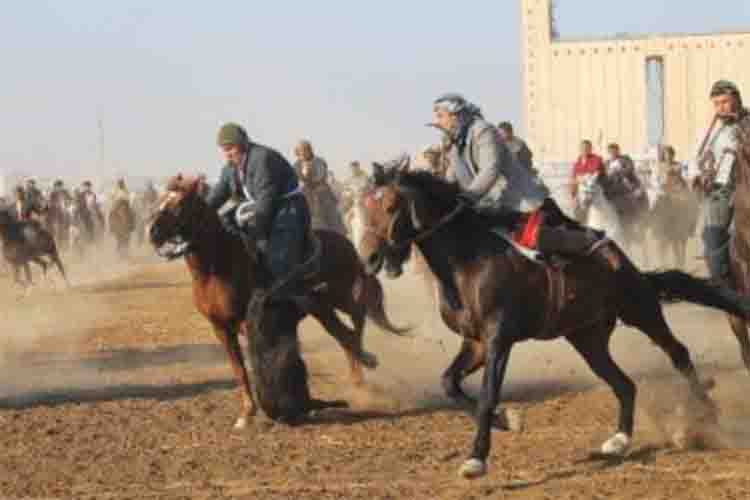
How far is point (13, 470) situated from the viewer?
33.3 feet

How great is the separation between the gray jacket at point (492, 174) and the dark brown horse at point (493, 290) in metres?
0.17

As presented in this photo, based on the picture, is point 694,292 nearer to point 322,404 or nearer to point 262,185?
point 322,404

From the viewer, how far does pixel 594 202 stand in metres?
26.0

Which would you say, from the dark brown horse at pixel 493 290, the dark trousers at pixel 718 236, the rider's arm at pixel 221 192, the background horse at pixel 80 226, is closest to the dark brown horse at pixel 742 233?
the dark trousers at pixel 718 236

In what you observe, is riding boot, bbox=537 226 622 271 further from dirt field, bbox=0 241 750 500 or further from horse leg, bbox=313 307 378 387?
horse leg, bbox=313 307 378 387

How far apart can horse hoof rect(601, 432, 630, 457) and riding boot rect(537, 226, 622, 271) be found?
106 centimetres

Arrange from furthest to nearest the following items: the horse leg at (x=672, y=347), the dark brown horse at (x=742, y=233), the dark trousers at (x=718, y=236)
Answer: the dark trousers at (x=718, y=236)
the dark brown horse at (x=742, y=233)
the horse leg at (x=672, y=347)

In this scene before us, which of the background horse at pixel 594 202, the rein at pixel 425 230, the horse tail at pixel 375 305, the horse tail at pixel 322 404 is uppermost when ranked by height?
the rein at pixel 425 230

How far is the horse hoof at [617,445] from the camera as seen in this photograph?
9.77 meters

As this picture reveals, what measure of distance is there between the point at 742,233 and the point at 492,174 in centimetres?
238

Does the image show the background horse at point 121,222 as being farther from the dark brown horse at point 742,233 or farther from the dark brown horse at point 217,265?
the dark brown horse at point 742,233

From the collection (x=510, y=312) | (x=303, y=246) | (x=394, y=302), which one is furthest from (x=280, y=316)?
(x=394, y=302)

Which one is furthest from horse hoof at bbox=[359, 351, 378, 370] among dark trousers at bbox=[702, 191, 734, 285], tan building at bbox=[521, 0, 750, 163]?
tan building at bbox=[521, 0, 750, 163]

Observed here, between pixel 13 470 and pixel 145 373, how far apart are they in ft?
17.2
